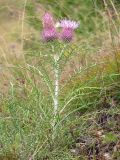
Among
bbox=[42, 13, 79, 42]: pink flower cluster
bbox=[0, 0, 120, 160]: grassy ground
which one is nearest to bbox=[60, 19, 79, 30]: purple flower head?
bbox=[42, 13, 79, 42]: pink flower cluster

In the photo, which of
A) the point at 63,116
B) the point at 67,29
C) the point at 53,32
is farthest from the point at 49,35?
the point at 63,116

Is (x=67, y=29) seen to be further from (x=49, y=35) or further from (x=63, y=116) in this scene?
(x=63, y=116)

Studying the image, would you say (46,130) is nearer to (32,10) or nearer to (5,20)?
(32,10)

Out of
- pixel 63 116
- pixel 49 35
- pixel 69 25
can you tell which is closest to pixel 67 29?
pixel 69 25

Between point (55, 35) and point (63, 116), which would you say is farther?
point (63, 116)

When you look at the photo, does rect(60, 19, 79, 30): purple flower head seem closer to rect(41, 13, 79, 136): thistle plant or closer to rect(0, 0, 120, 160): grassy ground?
rect(41, 13, 79, 136): thistle plant

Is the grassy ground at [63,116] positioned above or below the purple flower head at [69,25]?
below

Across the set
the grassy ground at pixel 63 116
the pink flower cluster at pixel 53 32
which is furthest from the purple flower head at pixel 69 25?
the grassy ground at pixel 63 116

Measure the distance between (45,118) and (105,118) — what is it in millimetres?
827

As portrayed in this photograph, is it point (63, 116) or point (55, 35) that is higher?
point (55, 35)

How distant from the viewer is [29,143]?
11.6ft

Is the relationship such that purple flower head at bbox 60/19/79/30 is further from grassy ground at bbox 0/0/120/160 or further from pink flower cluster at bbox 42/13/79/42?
grassy ground at bbox 0/0/120/160

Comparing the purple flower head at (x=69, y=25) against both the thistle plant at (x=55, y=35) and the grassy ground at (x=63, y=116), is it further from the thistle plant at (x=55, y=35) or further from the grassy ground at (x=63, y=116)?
the grassy ground at (x=63, y=116)

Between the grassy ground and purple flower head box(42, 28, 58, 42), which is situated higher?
purple flower head box(42, 28, 58, 42)
